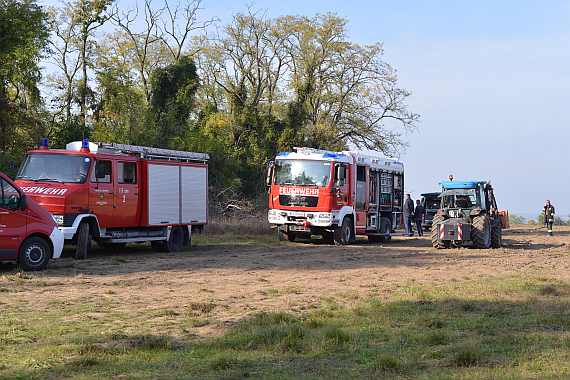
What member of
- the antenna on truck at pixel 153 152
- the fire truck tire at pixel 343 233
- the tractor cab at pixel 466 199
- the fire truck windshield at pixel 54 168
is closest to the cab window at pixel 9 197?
the fire truck windshield at pixel 54 168

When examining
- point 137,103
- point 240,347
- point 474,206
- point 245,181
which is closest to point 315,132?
point 245,181

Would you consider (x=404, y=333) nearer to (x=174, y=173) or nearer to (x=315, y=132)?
(x=174, y=173)

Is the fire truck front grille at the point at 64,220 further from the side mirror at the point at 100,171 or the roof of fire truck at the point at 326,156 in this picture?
the roof of fire truck at the point at 326,156

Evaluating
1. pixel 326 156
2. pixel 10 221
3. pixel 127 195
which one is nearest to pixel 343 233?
pixel 326 156

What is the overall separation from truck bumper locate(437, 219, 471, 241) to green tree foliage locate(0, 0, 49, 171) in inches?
765

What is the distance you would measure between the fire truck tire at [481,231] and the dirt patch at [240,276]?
1.88 feet

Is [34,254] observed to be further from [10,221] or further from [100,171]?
[100,171]

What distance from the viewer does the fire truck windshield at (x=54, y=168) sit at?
15219 mm

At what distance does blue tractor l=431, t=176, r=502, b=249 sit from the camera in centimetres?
2122

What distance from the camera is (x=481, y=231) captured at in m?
21.1

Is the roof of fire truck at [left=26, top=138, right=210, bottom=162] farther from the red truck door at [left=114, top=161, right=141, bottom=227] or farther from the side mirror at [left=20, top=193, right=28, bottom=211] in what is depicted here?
the side mirror at [left=20, top=193, right=28, bottom=211]

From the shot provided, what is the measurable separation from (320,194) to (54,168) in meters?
9.42

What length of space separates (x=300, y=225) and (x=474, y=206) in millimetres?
6758

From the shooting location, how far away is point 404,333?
7.73m
